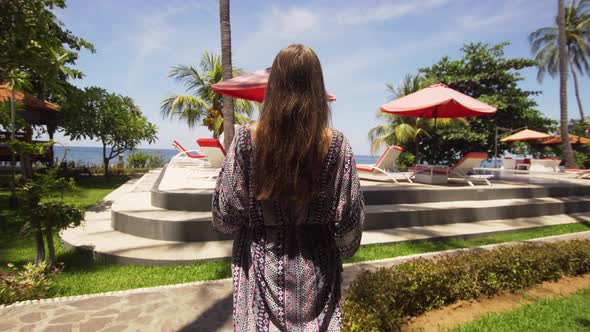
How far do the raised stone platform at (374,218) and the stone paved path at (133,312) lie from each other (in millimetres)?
813

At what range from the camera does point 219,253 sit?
4.23 m

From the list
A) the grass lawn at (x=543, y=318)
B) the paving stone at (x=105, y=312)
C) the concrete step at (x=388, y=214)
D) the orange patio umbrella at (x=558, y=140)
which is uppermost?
the orange patio umbrella at (x=558, y=140)

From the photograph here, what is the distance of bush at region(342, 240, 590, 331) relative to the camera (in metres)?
2.54

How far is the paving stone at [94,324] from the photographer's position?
2588 mm

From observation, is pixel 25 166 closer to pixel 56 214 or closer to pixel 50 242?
pixel 56 214

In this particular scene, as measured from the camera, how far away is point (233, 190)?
1.24 m

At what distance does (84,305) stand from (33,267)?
912mm

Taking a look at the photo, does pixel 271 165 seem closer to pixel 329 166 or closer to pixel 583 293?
pixel 329 166

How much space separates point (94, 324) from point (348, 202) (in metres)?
2.59

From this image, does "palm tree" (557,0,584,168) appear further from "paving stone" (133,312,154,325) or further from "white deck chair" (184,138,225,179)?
"paving stone" (133,312,154,325)

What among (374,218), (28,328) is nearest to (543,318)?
(374,218)

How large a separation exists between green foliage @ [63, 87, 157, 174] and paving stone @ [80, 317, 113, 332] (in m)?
12.0

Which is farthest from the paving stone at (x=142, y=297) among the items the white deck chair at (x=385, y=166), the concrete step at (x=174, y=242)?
the white deck chair at (x=385, y=166)

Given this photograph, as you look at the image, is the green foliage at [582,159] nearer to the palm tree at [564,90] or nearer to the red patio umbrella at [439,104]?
the palm tree at [564,90]
